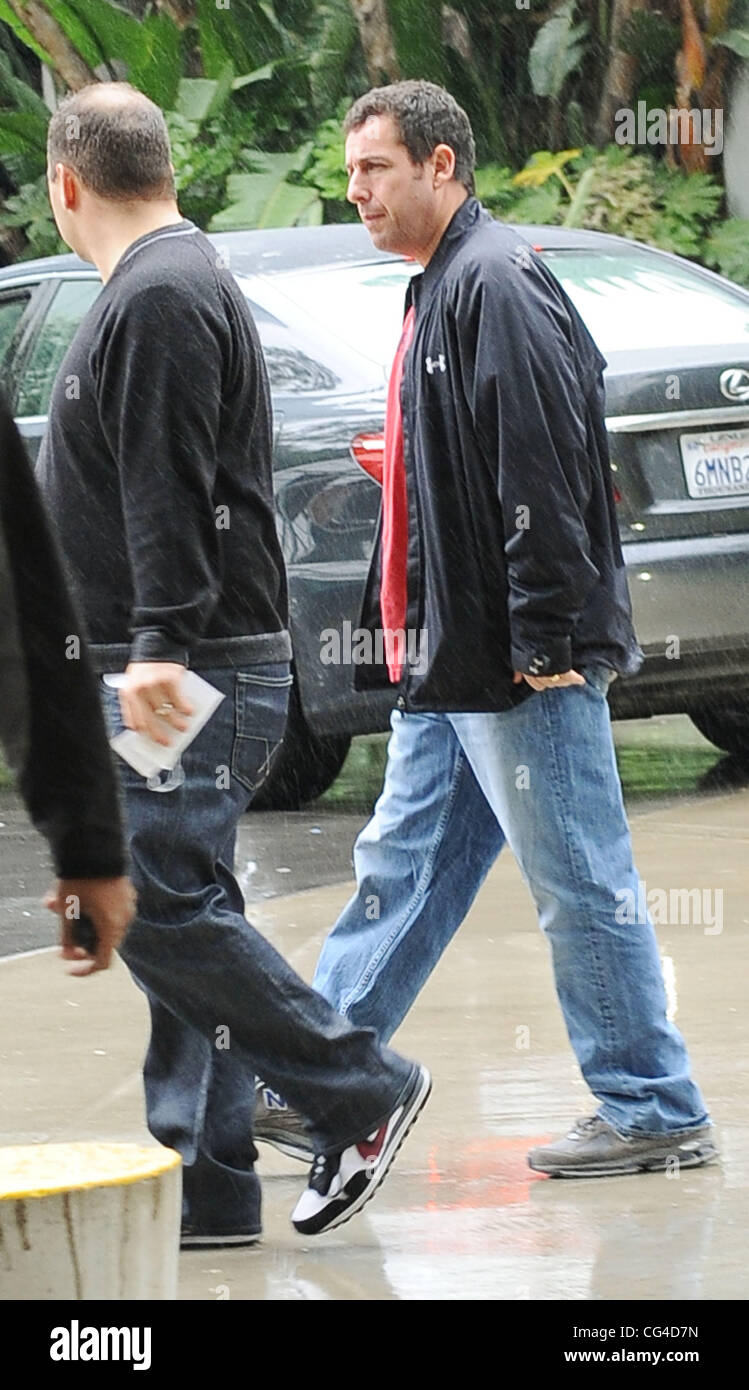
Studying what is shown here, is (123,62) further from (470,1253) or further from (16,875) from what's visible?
(470,1253)

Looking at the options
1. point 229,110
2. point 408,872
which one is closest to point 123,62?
point 229,110

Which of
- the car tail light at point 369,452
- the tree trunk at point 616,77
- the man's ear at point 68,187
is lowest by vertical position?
the tree trunk at point 616,77

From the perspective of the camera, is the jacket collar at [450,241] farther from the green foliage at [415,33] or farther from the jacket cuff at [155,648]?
the green foliage at [415,33]

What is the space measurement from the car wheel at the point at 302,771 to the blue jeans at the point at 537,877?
3646 millimetres

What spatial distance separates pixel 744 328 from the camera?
336 inches

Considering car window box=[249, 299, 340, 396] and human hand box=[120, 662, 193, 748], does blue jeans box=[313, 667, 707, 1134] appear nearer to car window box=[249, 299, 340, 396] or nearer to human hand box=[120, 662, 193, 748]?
human hand box=[120, 662, 193, 748]

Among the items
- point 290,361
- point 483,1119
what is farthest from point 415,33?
point 483,1119

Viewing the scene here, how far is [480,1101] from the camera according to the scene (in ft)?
16.9

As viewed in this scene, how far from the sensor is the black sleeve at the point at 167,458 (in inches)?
157

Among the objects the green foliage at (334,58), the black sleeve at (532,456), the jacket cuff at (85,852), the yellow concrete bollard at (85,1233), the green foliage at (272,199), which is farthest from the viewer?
the green foliage at (334,58)

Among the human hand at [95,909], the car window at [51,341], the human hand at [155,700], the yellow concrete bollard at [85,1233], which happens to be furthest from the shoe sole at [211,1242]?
the car window at [51,341]

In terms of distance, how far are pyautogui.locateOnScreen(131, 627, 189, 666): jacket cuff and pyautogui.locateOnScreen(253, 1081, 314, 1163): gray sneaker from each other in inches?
44.3

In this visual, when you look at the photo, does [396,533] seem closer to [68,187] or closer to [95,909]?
[68,187]

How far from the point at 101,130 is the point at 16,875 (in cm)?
389
